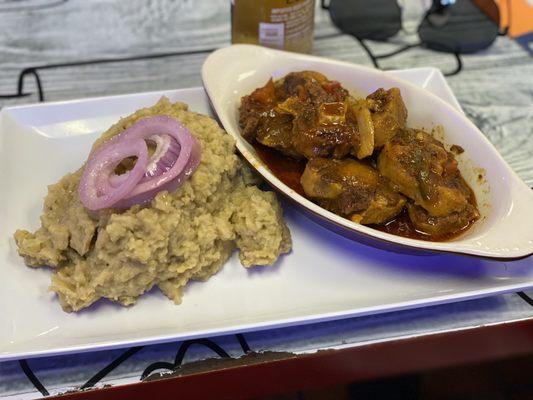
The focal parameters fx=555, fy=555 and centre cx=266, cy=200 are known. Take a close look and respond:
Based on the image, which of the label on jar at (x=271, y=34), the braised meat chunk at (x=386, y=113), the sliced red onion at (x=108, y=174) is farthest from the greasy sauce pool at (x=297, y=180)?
the label on jar at (x=271, y=34)

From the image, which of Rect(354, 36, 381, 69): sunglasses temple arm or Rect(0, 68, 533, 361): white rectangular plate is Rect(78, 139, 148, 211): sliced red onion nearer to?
Rect(0, 68, 533, 361): white rectangular plate

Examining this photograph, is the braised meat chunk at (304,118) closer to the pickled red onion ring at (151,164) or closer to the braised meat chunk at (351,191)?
the braised meat chunk at (351,191)

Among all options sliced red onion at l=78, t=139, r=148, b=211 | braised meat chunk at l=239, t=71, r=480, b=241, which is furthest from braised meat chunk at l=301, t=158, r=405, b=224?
sliced red onion at l=78, t=139, r=148, b=211

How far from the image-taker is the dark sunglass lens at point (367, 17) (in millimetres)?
3406

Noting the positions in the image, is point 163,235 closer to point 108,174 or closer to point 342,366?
point 108,174

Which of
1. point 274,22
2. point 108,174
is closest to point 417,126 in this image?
point 274,22

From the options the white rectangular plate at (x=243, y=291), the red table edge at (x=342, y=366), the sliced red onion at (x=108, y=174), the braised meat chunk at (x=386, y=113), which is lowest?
the red table edge at (x=342, y=366)

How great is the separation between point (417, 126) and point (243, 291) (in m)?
1.04

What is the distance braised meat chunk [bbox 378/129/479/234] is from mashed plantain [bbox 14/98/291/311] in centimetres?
47

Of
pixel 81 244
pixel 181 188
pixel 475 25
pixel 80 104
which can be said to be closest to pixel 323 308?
pixel 181 188

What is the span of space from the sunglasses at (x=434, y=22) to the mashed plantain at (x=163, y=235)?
5.11 ft

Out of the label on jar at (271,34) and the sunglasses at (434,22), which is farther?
the sunglasses at (434,22)

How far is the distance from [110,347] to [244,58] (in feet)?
4.55

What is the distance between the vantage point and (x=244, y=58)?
2.51m
